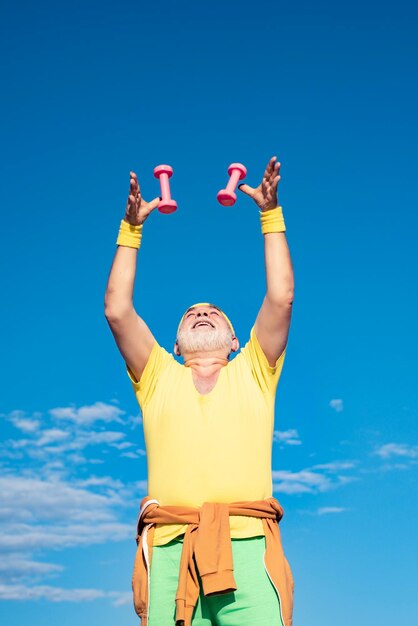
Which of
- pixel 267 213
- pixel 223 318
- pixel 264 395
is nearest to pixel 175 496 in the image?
pixel 264 395

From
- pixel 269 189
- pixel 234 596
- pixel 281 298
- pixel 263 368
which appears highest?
pixel 269 189

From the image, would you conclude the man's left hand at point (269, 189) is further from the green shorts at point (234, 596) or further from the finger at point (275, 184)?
the green shorts at point (234, 596)

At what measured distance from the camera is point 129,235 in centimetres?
496

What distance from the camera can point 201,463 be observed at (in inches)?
171

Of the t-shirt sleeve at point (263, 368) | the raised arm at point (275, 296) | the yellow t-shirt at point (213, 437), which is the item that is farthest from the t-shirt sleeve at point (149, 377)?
the raised arm at point (275, 296)

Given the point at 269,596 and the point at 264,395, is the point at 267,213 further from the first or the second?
the point at 269,596

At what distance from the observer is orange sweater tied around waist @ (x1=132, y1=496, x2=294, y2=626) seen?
13.1ft

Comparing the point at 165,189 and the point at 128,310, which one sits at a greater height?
the point at 165,189

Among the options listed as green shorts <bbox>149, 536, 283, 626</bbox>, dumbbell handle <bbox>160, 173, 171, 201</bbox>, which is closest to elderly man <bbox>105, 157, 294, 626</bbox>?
green shorts <bbox>149, 536, 283, 626</bbox>

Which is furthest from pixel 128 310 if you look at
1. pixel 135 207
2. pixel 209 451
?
pixel 209 451

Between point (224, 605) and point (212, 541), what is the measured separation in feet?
1.13

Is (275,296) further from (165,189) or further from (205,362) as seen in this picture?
(165,189)

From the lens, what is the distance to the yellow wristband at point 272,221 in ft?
15.6

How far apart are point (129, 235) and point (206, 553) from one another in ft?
6.81
